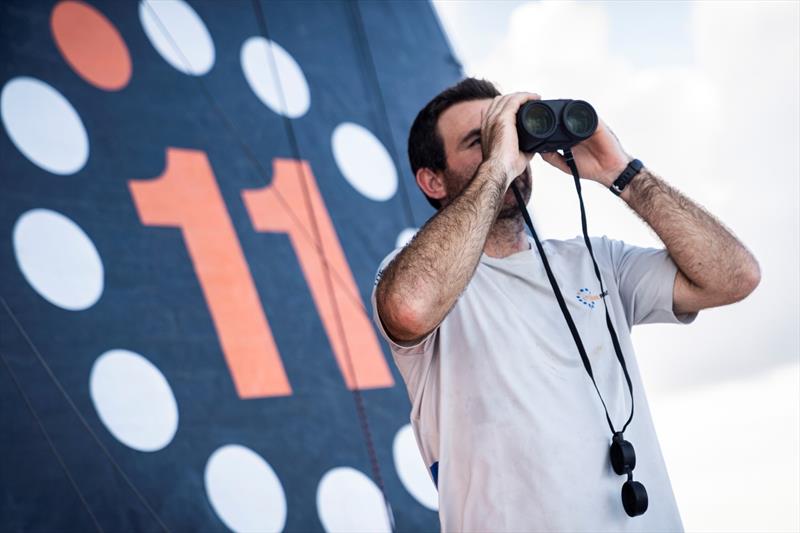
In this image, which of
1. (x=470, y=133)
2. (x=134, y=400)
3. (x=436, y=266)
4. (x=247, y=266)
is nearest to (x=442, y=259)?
(x=436, y=266)

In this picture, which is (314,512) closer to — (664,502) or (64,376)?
(64,376)

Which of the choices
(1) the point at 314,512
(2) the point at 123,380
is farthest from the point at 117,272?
(1) the point at 314,512

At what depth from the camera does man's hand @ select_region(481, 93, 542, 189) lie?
3.90 ft

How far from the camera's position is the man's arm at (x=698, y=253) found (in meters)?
1.25

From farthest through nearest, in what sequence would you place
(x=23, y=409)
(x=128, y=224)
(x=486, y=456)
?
(x=128, y=224), (x=23, y=409), (x=486, y=456)

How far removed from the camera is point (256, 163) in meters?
2.19

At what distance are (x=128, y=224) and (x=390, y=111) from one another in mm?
891

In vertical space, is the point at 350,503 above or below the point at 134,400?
below

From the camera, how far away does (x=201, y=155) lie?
2.10 metres

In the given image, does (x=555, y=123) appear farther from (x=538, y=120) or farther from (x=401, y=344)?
(x=401, y=344)

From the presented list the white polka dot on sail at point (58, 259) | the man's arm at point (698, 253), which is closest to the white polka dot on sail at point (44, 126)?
the white polka dot on sail at point (58, 259)

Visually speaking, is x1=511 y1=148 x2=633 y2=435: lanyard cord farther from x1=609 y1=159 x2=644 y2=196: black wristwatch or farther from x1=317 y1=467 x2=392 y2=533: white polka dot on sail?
x1=317 y1=467 x2=392 y2=533: white polka dot on sail

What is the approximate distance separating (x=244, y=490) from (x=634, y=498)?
1013 mm

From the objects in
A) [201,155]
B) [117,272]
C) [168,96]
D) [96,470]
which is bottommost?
[96,470]
